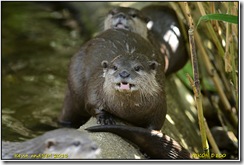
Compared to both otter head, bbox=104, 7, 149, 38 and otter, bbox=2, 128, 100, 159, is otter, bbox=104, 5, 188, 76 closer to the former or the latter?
otter head, bbox=104, 7, 149, 38

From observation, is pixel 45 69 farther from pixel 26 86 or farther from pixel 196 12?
pixel 196 12

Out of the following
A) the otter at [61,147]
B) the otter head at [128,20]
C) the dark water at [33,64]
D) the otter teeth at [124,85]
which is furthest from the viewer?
the otter head at [128,20]

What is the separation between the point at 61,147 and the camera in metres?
2.76

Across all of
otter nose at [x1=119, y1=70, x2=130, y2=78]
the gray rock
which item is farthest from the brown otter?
the gray rock

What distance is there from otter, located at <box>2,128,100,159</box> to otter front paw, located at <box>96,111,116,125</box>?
0.63 meters

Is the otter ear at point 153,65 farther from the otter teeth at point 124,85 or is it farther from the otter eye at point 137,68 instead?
the otter teeth at point 124,85

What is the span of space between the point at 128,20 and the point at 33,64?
1.16 metres

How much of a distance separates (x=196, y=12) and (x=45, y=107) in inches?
54.5

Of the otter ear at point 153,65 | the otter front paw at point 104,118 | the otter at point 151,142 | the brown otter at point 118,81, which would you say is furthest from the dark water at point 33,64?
the otter ear at point 153,65

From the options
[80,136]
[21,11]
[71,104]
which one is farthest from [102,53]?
[21,11]

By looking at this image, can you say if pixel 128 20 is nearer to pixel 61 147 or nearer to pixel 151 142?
pixel 151 142

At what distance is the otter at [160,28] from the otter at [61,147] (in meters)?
1.88

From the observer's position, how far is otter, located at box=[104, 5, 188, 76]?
470 cm

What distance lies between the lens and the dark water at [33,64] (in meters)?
4.53
